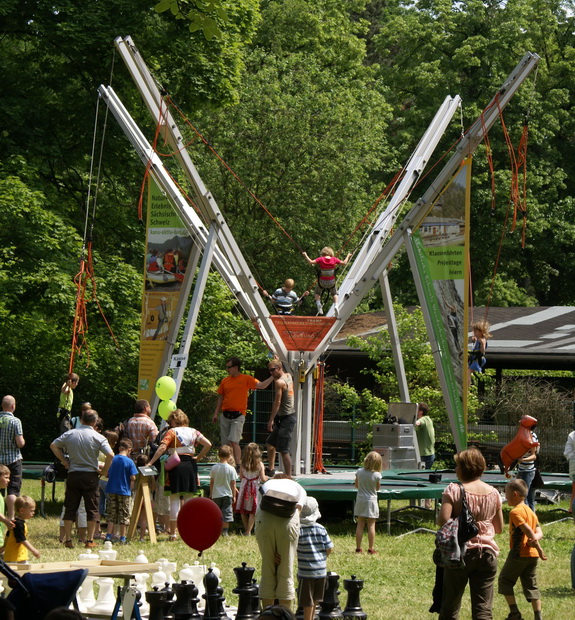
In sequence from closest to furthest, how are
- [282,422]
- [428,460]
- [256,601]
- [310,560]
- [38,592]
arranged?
[38,592]
[256,601]
[310,560]
[282,422]
[428,460]

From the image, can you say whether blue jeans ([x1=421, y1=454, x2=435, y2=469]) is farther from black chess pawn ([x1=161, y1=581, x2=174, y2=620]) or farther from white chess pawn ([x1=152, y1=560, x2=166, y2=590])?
black chess pawn ([x1=161, y1=581, x2=174, y2=620])

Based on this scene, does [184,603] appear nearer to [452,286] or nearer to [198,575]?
[198,575]

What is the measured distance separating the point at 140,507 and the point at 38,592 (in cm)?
702

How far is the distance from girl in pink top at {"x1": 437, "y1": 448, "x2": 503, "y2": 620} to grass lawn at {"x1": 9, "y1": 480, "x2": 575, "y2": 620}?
1.80 m

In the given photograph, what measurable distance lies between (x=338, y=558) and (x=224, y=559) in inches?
51.1

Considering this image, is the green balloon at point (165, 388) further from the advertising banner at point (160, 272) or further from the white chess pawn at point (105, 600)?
the white chess pawn at point (105, 600)

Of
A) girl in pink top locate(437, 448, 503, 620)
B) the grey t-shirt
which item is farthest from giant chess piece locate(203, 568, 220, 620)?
the grey t-shirt

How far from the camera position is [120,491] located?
13867 mm

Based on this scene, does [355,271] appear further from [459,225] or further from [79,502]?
[79,502]

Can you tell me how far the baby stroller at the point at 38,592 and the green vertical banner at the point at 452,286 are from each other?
9.97 metres

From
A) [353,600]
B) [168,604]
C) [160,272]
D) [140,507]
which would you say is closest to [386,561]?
[140,507]

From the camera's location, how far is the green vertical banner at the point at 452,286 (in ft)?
54.6

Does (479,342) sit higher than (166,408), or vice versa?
(479,342)

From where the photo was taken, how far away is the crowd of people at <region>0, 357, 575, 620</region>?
8297mm
